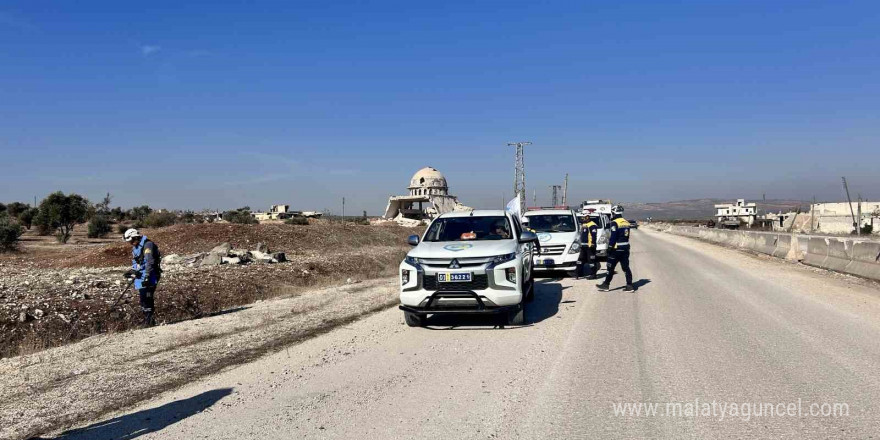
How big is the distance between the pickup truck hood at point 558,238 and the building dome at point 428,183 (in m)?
82.2

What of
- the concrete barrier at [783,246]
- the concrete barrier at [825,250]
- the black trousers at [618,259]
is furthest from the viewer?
the concrete barrier at [783,246]

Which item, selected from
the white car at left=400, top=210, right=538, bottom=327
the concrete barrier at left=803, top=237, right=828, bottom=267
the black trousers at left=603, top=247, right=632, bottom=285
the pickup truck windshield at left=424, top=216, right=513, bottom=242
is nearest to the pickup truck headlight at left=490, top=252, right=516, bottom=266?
the white car at left=400, top=210, right=538, bottom=327

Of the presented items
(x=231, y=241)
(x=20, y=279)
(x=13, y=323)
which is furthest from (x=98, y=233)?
(x=13, y=323)

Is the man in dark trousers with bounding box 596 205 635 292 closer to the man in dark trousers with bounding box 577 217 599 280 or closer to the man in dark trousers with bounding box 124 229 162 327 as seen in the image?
the man in dark trousers with bounding box 577 217 599 280

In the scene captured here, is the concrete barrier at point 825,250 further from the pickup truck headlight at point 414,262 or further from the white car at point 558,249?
the pickup truck headlight at point 414,262

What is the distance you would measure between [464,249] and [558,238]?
803 centimetres

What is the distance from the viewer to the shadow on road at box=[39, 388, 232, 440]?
4.91 meters

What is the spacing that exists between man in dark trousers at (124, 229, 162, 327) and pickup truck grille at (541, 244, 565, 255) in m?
10.1

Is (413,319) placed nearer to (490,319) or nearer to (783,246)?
(490,319)

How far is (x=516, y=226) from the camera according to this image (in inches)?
439

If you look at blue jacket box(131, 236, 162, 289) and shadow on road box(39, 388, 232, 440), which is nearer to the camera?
shadow on road box(39, 388, 232, 440)

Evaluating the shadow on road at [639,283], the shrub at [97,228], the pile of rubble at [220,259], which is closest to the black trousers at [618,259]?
the shadow on road at [639,283]

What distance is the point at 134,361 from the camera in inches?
299

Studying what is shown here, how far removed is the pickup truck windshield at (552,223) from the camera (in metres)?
17.8
